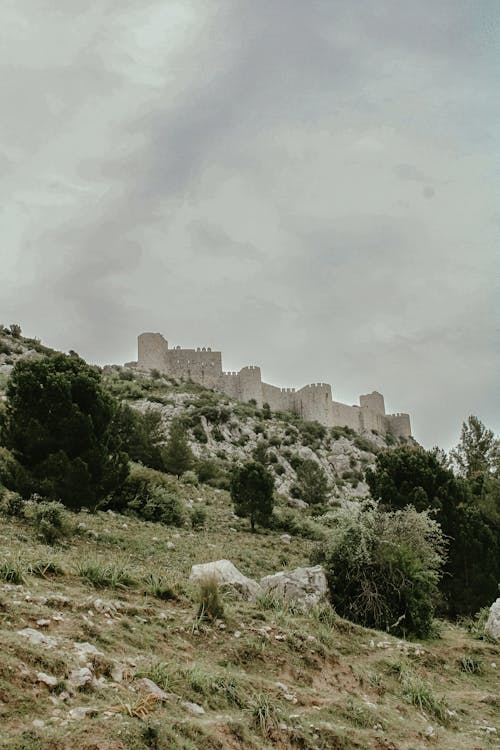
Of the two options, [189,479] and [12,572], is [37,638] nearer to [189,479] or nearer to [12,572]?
[12,572]

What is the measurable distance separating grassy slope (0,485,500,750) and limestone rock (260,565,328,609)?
0.86 metres

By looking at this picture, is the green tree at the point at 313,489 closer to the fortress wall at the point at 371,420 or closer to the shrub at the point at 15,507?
the shrub at the point at 15,507

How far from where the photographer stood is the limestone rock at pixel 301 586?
365 inches

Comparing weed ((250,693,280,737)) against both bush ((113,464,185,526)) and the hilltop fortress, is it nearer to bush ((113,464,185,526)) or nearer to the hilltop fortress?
bush ((113,464,185,526))

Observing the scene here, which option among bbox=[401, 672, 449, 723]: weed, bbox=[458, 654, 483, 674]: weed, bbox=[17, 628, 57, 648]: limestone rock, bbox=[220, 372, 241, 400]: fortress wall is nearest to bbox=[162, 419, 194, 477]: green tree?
bbox=[458, 654, 483, 674]: weed

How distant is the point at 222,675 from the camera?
213 inches

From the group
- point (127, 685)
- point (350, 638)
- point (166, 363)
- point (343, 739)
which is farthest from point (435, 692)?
point (166, 363)

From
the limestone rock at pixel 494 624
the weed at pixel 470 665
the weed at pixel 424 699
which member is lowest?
the weed at pixel 424 699

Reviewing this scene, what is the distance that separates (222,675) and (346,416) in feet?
229

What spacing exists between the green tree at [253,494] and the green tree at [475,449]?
12.4 meters

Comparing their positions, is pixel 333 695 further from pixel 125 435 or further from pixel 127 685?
pixel 125 435

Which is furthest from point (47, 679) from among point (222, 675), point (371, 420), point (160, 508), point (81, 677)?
point (371, 420)

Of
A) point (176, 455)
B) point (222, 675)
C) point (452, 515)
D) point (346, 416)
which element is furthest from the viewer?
point (346, 416)

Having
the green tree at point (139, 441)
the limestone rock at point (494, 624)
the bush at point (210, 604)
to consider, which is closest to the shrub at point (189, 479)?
the green tree at point (139, 441)
